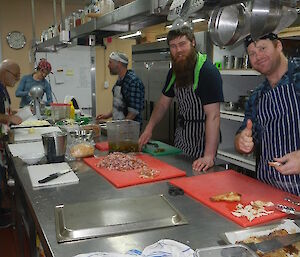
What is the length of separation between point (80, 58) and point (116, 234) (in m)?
6.17

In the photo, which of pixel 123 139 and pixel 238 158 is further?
pixel 238 158

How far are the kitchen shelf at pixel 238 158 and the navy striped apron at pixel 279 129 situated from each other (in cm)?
166

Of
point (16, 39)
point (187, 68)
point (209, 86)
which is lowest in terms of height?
point (209, 86)

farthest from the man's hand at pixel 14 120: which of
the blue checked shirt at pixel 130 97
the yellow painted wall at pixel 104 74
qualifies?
the yellow painted wall at pixel 104 74

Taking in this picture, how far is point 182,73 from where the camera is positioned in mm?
2299

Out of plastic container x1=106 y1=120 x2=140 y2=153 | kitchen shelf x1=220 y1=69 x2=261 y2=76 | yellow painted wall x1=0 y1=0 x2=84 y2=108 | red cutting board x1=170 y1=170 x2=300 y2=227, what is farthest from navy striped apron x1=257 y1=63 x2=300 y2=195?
yellow painted wall x1=0 y1=0 x2=84 y2=108

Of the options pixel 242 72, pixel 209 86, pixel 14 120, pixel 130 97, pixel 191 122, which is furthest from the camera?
pixel 130 97

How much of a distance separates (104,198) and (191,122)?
1.14 metres

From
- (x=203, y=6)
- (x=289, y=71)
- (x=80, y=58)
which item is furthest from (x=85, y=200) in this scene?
(x=80, y=58)

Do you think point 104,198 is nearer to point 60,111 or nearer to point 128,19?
point 128,19

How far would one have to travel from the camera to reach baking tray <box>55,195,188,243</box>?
1.11 metres

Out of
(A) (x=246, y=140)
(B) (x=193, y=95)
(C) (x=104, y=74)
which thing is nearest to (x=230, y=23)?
(A) (x=246, y=140)

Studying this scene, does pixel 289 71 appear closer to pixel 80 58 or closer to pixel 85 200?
pixel 85 200

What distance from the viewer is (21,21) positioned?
638 centimetres
